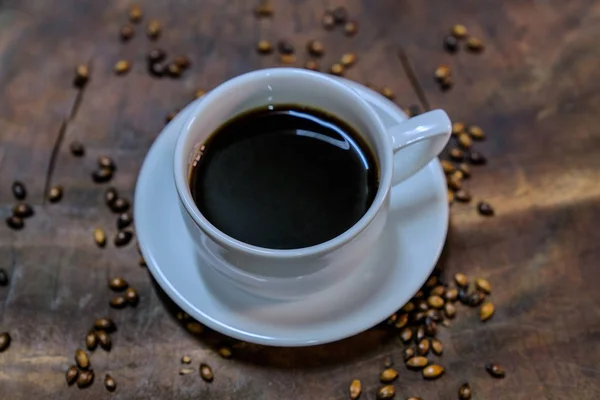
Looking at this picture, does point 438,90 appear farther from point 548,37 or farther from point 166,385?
point 166,385

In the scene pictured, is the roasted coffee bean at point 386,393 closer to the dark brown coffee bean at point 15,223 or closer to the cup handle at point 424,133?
the cup handle at point 424,133

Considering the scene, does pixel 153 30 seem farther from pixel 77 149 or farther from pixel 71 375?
pixel 71 375

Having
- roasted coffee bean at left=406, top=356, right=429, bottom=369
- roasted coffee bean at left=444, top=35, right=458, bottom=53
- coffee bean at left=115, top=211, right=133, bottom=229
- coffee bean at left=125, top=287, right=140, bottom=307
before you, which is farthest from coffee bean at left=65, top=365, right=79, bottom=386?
roasted coffee bean at left=444, top=35, right=458, bottom=53

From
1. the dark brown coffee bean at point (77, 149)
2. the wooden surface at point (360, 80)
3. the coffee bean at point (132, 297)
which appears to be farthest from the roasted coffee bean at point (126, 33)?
the coffee bean at point (132, 297)

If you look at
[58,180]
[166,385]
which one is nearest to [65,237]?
[58,180]

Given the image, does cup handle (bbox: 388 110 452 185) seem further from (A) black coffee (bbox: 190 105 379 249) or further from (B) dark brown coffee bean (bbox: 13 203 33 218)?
(B) dark brown coffee bean (bbox: 13 203 33 218)

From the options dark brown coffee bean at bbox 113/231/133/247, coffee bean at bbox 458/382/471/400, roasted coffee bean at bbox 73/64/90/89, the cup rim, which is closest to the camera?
the cup rim

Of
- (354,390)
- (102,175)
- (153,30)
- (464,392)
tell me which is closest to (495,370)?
(464,392)
